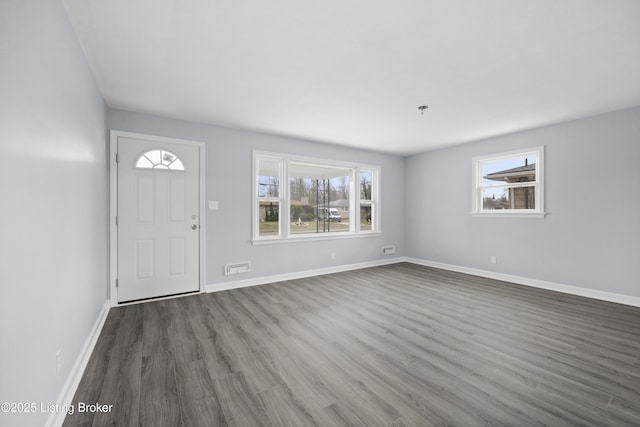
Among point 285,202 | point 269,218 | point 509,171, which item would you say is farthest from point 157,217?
point 509,171

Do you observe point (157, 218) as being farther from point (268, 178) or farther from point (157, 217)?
point (268, 178)

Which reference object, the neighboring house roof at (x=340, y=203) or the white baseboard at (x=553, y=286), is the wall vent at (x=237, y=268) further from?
the white baseboard at (x=553, y=286)

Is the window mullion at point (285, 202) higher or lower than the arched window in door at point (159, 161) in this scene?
lower

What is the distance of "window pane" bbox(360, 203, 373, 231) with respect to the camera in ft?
20.3

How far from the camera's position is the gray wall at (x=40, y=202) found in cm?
112

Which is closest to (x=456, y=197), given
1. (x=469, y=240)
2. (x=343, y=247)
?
(x=469, y=240)

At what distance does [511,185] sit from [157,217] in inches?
223

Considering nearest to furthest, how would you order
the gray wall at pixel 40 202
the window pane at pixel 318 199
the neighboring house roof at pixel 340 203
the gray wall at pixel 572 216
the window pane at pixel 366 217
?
the gray wall at pixel 40 202
the gray wall at pixel 572 216
the window pane at pixel 318 199
the neighboring house roof at pixel 340 203
the window pane at pixel 366 217

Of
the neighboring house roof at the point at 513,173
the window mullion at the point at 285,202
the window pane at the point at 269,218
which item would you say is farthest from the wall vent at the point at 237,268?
the neighboring house roof at the point at 513,173

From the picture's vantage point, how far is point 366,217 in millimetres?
6277

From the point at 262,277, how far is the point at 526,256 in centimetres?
436

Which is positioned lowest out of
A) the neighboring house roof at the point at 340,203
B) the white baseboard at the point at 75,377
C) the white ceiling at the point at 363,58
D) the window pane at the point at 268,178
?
the white baseboard at the point at 75,377

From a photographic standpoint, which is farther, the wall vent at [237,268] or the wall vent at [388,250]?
the wall vent at [388,250]

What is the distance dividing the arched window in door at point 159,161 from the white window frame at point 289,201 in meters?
1.13
